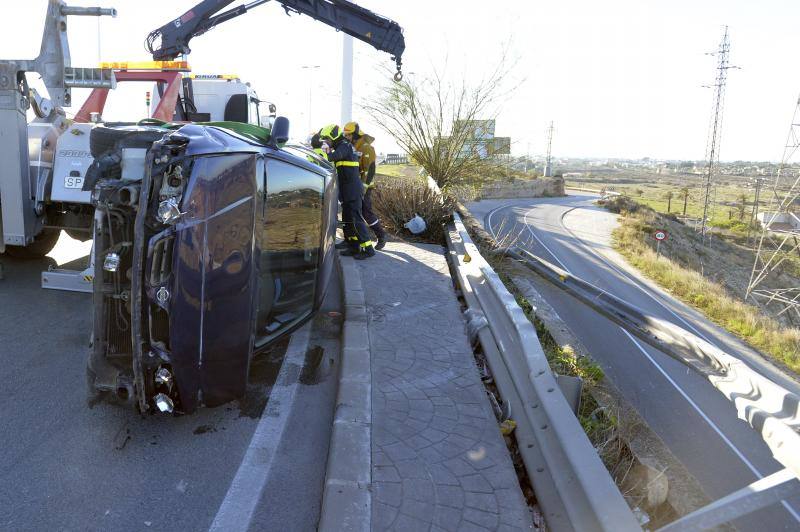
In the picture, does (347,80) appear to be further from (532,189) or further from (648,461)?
(532,189)

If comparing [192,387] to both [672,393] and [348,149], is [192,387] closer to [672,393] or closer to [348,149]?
[348,149]

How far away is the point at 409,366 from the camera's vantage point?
4.73 metres

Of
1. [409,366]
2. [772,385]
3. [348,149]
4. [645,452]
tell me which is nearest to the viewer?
[772,385]

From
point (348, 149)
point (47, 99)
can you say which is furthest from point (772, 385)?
point (47, 99)

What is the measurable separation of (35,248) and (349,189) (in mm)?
4036

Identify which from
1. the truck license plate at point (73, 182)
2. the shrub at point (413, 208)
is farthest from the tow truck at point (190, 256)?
the shrub at point (413, 208)

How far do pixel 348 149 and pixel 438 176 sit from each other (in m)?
9.51

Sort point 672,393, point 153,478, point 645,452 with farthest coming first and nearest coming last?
1. point 672,393
2. point 645,452
3. point 153,478

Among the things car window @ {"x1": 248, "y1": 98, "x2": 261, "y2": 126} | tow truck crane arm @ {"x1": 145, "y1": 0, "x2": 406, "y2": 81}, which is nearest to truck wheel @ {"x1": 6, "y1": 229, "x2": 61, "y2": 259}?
car window @ {"x1": 248, "y1": 98, "x2": 261, "y2": 126}

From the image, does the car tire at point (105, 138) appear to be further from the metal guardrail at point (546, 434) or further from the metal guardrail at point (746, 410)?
the metal guardrail at point (746, 410)

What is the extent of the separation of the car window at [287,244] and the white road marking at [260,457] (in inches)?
17.1

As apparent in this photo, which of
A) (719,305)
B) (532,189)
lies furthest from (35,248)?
(532,189)

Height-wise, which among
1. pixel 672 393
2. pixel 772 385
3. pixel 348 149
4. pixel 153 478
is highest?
pixel 348 149

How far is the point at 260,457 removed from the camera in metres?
3.59
